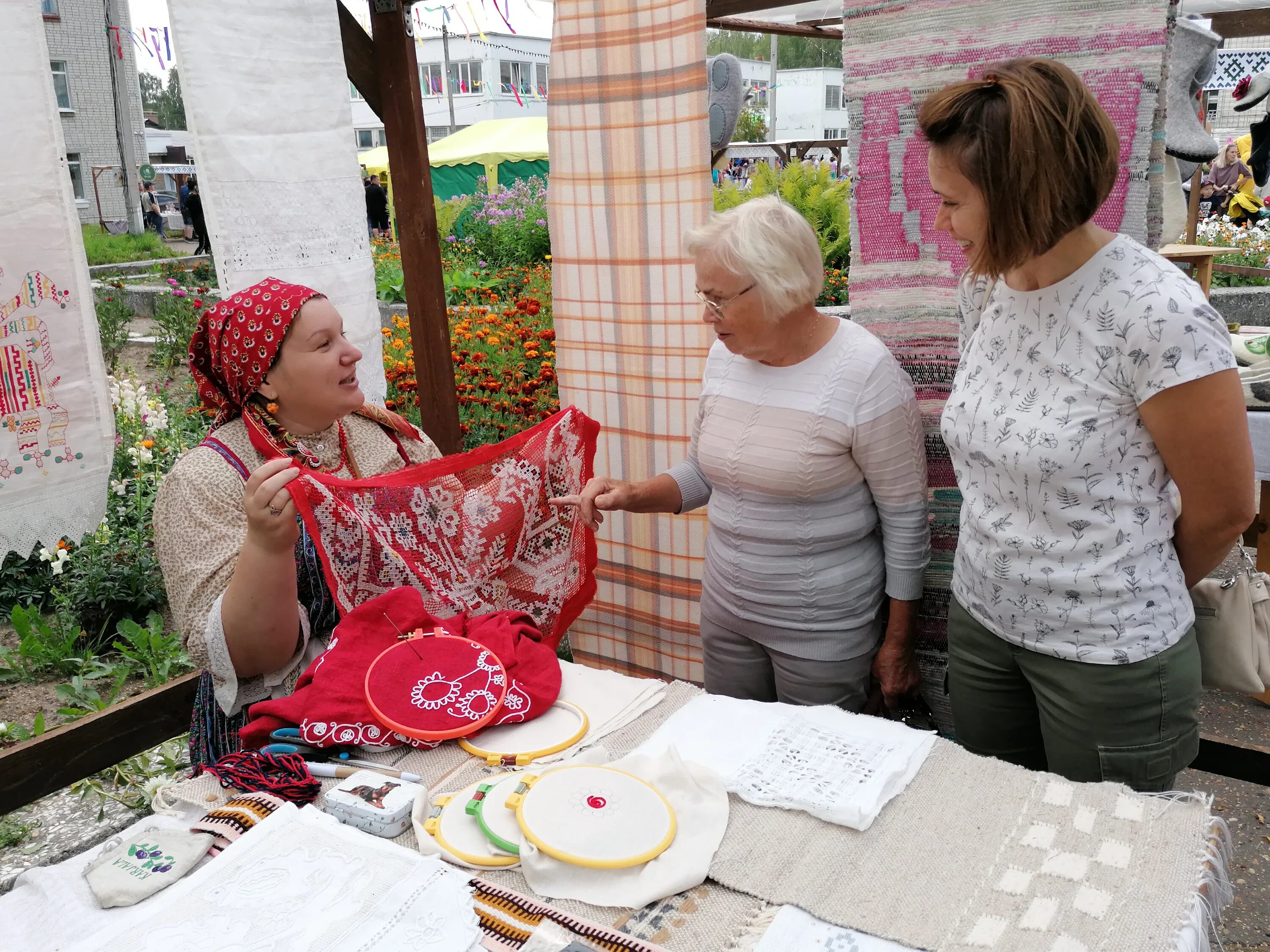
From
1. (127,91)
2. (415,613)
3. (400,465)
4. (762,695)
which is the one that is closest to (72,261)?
(400,465)

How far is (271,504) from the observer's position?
1869mm

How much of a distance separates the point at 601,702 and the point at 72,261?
69.5 inches

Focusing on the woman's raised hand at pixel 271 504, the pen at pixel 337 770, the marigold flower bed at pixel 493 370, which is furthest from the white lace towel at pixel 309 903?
the marigold flower bed at pixel 493 370

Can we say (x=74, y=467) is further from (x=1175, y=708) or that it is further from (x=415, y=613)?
(x=1175, y=708)

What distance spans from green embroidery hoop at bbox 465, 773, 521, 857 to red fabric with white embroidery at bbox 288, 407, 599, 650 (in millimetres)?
669

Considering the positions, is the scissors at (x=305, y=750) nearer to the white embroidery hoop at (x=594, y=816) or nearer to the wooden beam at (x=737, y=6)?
the white embroidery hoop at (x=594, y=816)

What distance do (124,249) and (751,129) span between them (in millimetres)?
23340

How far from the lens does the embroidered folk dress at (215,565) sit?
2.05m

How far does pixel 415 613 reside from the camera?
200cm

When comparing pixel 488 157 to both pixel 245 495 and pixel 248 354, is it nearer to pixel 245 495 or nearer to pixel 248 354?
pixel 248 354

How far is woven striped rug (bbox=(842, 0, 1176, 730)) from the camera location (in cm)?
220

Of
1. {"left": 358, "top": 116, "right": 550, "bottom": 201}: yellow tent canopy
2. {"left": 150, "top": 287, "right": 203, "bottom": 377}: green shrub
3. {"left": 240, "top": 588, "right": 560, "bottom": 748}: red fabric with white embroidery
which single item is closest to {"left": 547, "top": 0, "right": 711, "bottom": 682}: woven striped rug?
{"left": 240, "top": 588, "right": 560, "bottom": 748}: red fabric with white embroidery

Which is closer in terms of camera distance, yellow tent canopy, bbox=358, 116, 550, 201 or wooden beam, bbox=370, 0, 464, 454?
wooden beam, bbox=370, 0, 464, 454

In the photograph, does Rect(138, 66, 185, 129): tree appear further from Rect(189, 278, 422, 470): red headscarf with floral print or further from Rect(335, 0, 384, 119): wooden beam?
Rect(189, 278, 422, 470): red headscarf with floral print
